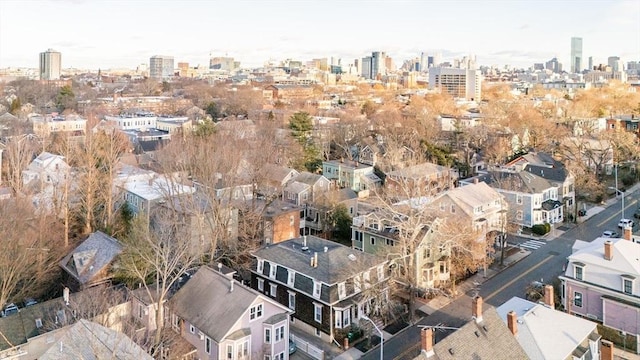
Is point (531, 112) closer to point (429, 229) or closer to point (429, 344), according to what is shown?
point (429, 229)

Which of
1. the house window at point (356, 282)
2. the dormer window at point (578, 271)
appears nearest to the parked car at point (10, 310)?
the house window at point (356, 282)

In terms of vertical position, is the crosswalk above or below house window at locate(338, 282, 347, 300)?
below

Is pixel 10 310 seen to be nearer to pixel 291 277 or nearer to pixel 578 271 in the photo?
pixel 291 277

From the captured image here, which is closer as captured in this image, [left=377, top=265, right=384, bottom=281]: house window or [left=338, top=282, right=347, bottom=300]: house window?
[left=338, top=282, right=347, bottom=300]: house window

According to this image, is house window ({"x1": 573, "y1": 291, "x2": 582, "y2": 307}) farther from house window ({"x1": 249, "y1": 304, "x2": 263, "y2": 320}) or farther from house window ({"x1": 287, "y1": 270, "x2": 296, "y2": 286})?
house window ({"x1": 249, "y1": 304, "x2": 263, "y2": 320})

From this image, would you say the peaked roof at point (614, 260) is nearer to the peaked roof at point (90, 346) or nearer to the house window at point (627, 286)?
the house window at point (627, 286)

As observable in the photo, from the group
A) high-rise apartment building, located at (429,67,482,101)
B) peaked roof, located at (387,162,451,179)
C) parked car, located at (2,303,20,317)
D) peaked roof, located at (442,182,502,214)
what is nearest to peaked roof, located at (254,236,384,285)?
parked car, located at (2,303,20,317)
